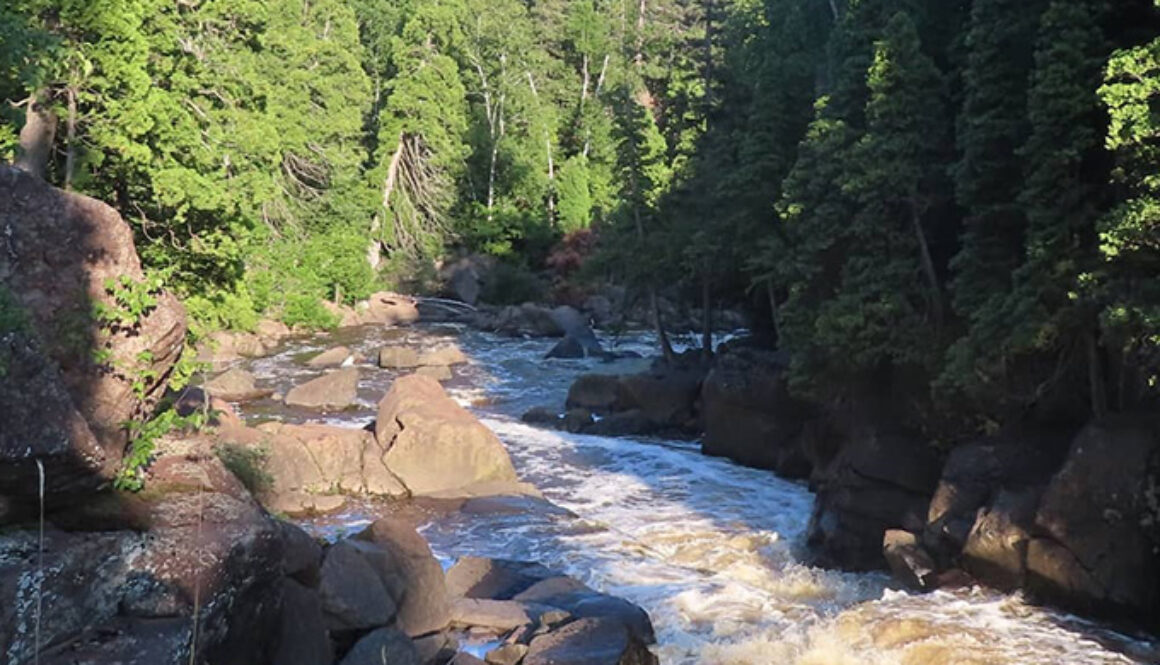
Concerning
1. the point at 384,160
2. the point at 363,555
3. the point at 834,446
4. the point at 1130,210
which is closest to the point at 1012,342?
the point at 1130,210

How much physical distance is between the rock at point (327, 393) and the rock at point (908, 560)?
14245mm

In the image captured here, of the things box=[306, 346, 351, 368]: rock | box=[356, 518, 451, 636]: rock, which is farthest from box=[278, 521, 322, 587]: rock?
box=[306, 346, 351, 368]: rock

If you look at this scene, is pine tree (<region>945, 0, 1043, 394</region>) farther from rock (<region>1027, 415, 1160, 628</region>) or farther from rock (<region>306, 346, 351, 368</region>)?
rock (<region>306, 346, 351, 368</region>)

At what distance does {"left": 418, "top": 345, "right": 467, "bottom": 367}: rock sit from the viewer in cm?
2986

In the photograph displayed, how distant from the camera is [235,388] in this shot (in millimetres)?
24625

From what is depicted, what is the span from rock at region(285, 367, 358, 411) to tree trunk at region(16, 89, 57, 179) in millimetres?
11952

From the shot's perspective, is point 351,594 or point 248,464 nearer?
point 351,594

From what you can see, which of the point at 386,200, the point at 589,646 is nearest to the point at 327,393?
the point at 589,646

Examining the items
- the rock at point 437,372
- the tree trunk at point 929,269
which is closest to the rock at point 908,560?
the tree trunk at point 929,269

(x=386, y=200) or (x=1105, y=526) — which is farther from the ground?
(x=386, y=200)

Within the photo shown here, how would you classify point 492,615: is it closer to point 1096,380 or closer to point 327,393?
point 1096,380

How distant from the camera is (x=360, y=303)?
4241cm

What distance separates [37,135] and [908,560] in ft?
40.2

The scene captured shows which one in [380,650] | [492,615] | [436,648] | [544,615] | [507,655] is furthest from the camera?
[492,615]
